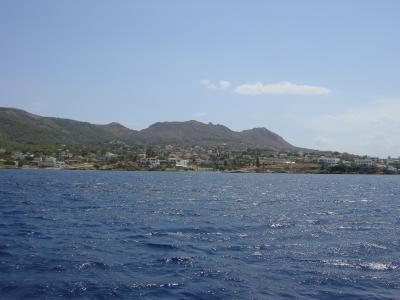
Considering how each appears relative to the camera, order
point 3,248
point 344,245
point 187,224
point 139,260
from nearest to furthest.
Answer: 1. point 139,260
2. point 3,248
3. point 344,245
4. point 187,224

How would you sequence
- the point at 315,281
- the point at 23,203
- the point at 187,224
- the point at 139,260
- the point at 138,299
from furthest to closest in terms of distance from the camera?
the point at 23,203 < the point at 187,224 < the point at 139,260 < the point at 315,281 < the point at 138,299

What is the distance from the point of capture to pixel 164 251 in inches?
1275

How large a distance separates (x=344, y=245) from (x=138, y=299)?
795 inches

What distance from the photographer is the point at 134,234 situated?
1550 inches

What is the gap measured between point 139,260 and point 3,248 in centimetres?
919

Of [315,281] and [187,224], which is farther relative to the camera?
[187,224]

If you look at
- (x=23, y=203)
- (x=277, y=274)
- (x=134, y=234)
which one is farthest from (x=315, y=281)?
(x=23, y=203)

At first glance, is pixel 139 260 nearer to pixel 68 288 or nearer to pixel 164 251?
pixel 164 251

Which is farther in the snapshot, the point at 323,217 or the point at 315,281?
the point at 323,217

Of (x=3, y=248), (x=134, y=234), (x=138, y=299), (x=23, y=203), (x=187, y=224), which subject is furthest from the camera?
(x=23, y=203)

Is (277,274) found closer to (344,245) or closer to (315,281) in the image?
(315,281)

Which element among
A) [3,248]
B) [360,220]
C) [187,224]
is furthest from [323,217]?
[3,248]

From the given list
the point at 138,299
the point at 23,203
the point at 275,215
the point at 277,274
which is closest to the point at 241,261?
the point at 277,274

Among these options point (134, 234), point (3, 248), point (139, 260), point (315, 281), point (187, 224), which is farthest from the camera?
point (187, 224)
